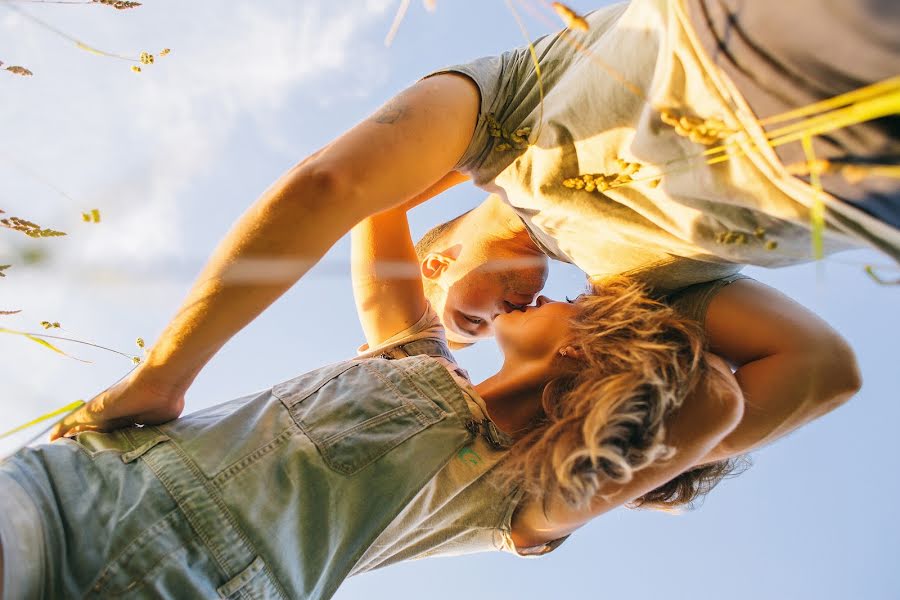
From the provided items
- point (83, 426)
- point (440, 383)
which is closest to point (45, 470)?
point (83, 426)

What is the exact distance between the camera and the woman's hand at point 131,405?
0.86 metres

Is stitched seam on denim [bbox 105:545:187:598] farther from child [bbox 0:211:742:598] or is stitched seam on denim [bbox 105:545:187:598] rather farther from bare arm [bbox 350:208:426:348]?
bare arm [bbox 350:208:426:348]

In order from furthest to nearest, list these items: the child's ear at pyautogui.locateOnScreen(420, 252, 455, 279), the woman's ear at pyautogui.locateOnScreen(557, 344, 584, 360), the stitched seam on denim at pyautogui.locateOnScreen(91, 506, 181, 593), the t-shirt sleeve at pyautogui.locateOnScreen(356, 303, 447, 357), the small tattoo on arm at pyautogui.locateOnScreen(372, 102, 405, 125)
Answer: the child's ear at pyautogui.locateOnScreen(420, 252, 455, 279) → the t-shirt sleeve at pyautogui.locateOnScreen(356, 303, 447, 357) → the woman's ear at pyautogui.locateOnScreen(557, 344, 584, 360) → the small tattoo on arm at pyautogui.locateOnScreen(372, 102, 405, 125) → the stitched seam on denim at pyautogui.locateOnScreen(91, 506, 181, 593)

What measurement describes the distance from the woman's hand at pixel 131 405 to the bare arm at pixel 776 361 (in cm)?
88

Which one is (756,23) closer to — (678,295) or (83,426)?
(678,295)

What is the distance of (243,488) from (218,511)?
0.14 ft

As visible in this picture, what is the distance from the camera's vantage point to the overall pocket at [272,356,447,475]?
91 centimetres

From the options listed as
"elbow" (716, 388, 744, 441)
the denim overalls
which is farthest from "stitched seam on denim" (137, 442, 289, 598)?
"elbow" (716, 388, 744, 441)

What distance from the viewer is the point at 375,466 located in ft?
3.01

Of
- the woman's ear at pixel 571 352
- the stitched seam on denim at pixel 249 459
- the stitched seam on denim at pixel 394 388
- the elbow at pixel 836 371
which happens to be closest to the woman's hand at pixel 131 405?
the stitched seam on denim at pixel 249 459

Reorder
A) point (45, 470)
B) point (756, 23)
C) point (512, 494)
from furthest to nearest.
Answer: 1. point (512, 494)
2. point (45, 470)
3. point (756, 23)

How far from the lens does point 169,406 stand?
89cm

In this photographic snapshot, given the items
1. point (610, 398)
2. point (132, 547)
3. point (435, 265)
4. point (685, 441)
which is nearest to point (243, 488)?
point (132, 547)

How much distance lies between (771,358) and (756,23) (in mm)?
580
